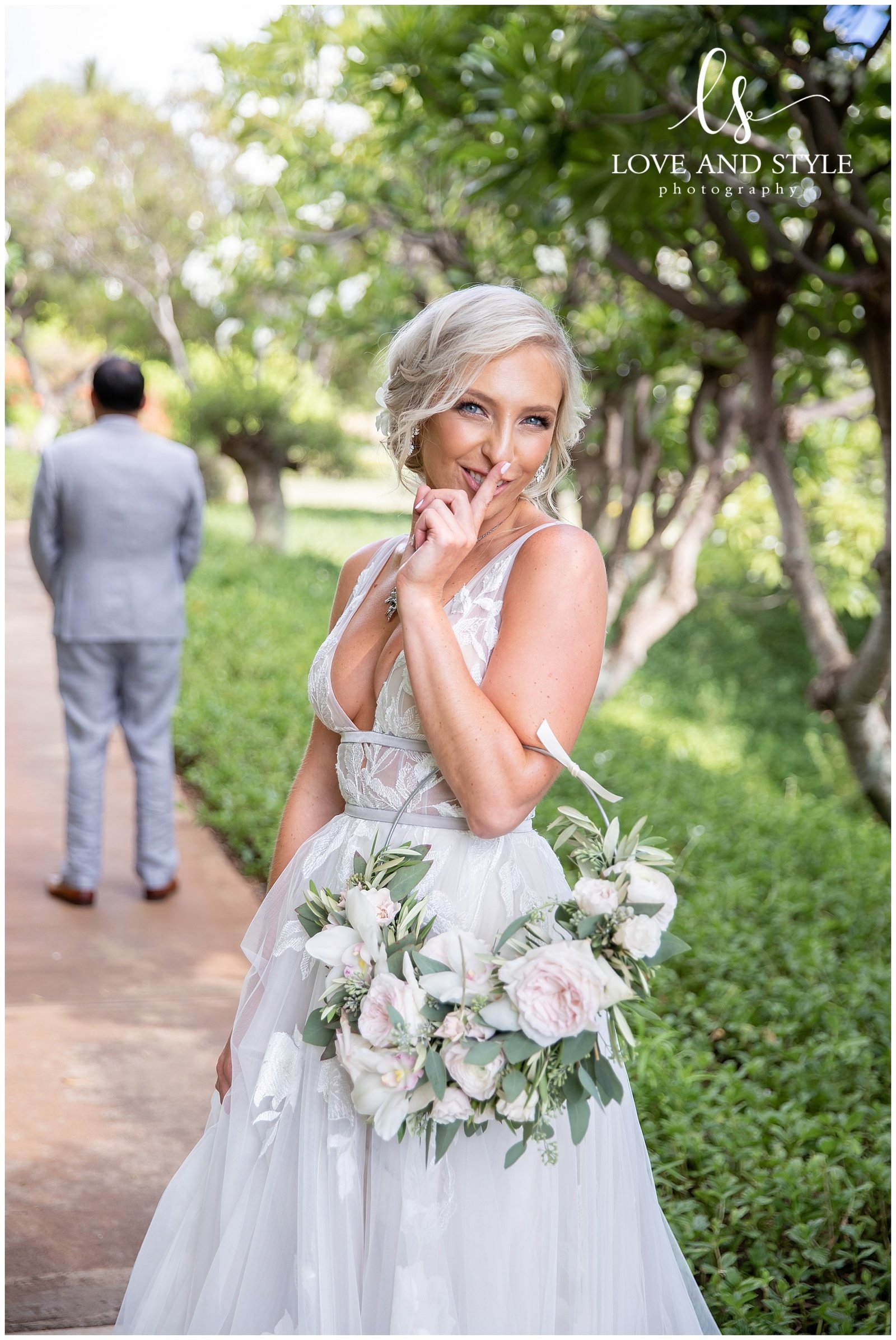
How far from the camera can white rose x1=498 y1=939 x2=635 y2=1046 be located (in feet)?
4.61

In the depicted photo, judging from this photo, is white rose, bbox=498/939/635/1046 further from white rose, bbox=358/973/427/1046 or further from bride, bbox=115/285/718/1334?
bride, bbox=115/285/718/1334

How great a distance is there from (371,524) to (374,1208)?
21747 millimetres

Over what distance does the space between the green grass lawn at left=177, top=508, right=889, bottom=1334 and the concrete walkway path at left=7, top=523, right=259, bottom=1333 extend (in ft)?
1.82

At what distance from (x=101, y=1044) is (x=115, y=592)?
175cm

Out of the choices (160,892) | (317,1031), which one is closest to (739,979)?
(160,892)

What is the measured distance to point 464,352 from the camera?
1.68m

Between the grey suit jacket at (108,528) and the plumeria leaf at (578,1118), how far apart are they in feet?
11.6

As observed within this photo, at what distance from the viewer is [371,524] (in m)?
23.1

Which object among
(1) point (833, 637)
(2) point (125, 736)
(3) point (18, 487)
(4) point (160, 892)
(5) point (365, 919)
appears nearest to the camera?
(5) point (365, 919)

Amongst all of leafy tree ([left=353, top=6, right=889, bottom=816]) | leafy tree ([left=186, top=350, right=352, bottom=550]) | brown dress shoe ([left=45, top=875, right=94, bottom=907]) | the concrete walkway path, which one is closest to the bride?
the concrete walkway path

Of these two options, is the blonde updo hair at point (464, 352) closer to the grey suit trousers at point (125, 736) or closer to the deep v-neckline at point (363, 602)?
the deep v-neckline at point (363, 602)

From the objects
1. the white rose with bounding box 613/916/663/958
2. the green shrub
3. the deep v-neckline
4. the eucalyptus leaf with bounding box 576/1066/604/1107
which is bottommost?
the green shrub

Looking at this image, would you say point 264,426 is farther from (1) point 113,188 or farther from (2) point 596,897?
(2) point 596,897

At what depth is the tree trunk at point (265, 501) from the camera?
1516cm
